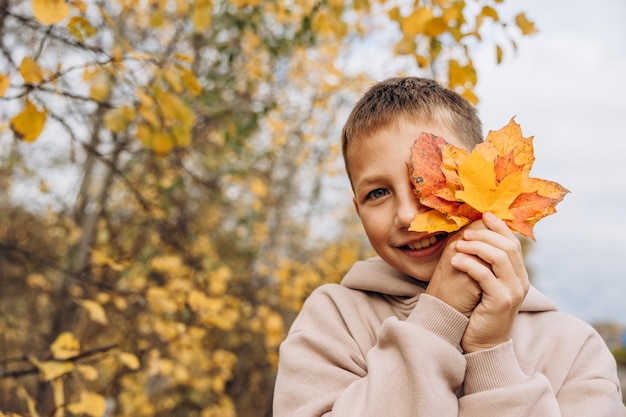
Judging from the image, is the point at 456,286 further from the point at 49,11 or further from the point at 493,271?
the point at 49,11

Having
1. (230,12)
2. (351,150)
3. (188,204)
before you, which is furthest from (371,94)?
(188,204)

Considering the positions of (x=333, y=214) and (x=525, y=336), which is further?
(x=333, y=214)

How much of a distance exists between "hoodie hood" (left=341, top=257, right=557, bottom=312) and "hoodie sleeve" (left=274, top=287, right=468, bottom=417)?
0.12m

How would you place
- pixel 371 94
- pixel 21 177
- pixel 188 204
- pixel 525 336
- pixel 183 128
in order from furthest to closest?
pixel 188 204 → pixel 21 177 → pixel 183 128 → pixel 371 94 → pixel 525 336

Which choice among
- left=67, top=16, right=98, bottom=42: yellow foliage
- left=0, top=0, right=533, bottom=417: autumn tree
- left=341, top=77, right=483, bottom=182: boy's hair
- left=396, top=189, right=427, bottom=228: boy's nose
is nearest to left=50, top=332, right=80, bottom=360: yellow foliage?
left=0, top=0, right=533, bottom=417: autumn tree

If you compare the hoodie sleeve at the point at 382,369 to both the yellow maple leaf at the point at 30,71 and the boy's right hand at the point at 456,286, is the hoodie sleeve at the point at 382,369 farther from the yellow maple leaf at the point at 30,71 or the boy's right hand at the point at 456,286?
the yellow maple leaf at the point at 30,71

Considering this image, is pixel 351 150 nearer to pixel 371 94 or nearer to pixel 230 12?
pixel 371 94

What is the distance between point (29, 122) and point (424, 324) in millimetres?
1089

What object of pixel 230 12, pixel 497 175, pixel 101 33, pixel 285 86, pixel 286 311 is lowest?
pixel 286 311

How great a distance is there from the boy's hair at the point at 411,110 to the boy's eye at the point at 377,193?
0.11 meters

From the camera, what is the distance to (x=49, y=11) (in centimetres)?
112

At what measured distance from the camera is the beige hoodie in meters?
0.88

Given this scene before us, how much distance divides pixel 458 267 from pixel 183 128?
1136 millimetres

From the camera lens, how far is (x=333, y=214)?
859 cm
